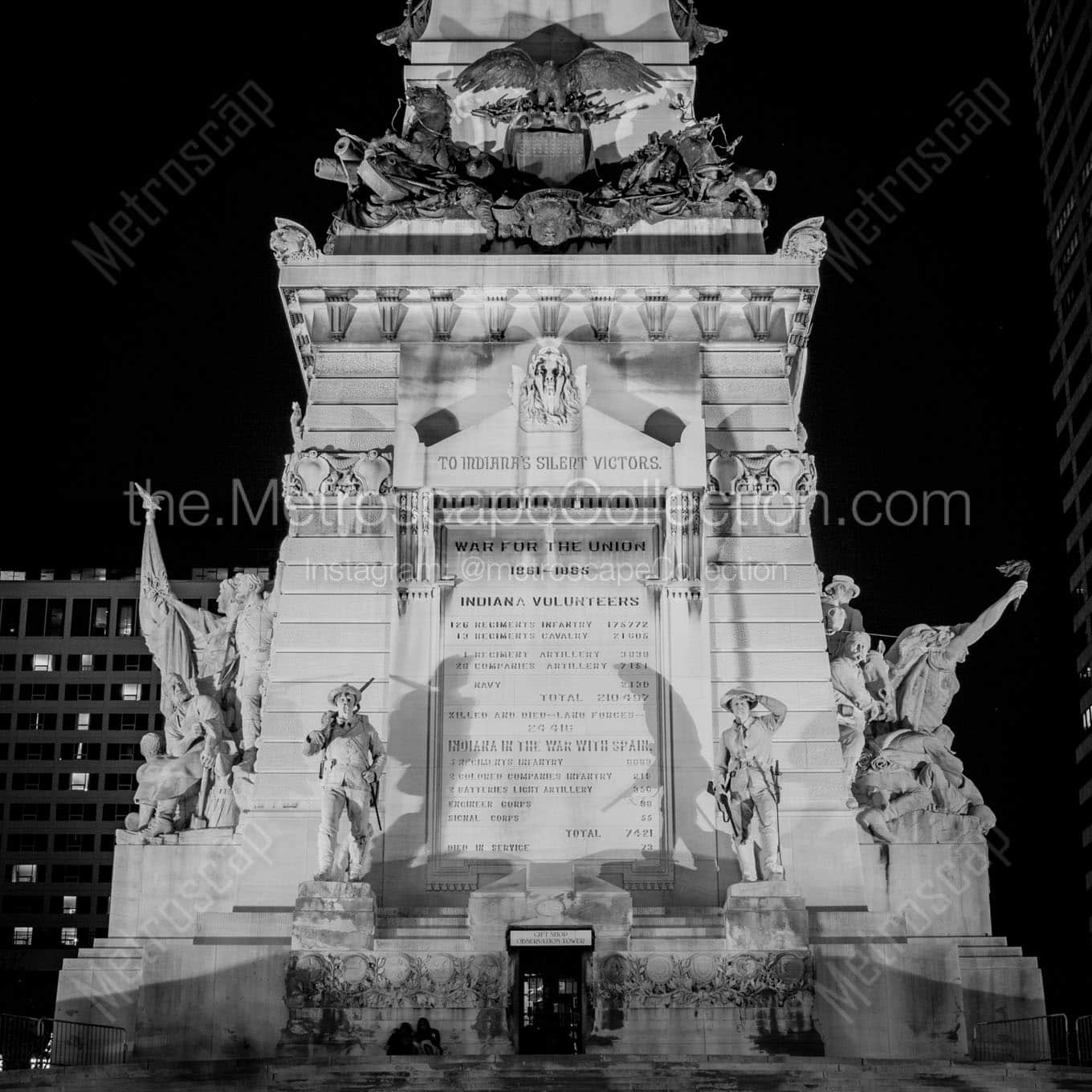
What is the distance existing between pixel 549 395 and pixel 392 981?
449 inches

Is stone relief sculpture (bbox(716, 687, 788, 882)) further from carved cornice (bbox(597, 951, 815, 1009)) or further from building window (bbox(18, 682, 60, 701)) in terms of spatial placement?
building window (bbox(18, 682, 60, 701))

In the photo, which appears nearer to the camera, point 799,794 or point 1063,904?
point 799,794

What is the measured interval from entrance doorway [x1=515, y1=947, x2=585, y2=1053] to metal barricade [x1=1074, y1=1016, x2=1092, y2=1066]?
830 centimetres

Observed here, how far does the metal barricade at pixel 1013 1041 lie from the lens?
2908 cm

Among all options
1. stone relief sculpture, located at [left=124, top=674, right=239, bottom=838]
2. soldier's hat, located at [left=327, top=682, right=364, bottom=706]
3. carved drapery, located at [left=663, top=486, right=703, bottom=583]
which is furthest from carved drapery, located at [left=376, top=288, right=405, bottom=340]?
soldier's hat, located at [left=327, top=682, right=364, bottom=706]

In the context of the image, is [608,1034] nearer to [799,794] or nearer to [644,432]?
[799,794]

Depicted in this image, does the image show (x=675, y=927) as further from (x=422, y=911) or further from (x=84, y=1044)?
(x=84, y=1044)

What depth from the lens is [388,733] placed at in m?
32.1

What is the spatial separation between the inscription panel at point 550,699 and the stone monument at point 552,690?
0.20 feet

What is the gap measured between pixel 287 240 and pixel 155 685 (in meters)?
71.4

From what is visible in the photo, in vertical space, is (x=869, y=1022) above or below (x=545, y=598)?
below

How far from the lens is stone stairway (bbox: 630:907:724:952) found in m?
29.1

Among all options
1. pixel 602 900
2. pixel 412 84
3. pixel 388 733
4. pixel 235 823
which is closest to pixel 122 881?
pixel 235 823

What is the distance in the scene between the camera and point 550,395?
112 feet
